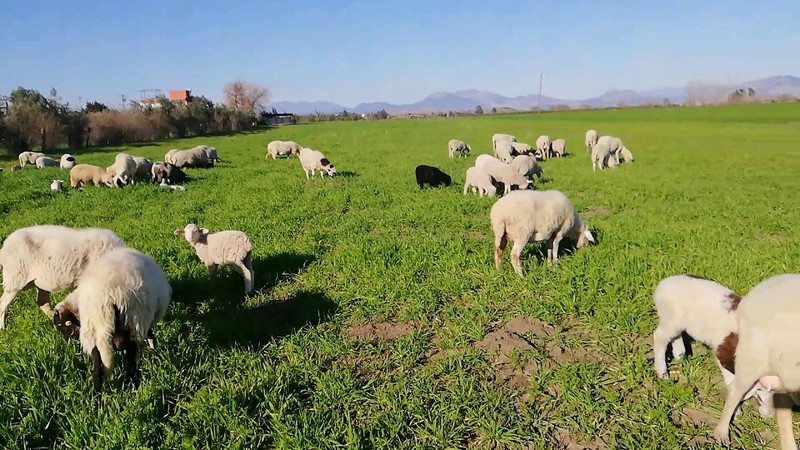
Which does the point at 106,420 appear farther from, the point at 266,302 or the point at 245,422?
the point at 266,302

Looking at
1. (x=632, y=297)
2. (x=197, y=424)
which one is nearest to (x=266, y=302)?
(x=197, y=424)

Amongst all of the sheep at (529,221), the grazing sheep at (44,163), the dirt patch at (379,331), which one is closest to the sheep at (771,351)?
the dirt patch at (379,331)

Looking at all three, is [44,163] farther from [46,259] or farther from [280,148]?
[46,259]

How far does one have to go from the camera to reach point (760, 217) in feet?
34.0

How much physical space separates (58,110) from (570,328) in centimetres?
4481

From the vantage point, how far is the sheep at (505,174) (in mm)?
13992

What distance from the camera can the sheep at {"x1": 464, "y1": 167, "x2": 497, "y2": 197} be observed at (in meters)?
13.9

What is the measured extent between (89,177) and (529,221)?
15.6 m

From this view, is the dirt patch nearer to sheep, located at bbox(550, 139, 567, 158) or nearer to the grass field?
the grass field

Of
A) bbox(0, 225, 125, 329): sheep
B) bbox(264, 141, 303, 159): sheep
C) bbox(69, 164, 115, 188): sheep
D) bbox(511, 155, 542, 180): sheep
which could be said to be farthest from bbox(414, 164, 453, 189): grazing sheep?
bbox(264, 141, 303, 159): sheep

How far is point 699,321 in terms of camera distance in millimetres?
4238

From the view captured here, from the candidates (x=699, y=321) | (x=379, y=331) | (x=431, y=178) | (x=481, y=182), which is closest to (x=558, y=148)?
(x=431, y=178)

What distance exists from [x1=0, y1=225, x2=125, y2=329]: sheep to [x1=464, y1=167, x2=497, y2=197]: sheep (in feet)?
33.6

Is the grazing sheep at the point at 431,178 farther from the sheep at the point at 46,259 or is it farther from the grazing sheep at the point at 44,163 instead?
the grazing sheep at the point at 44,163
